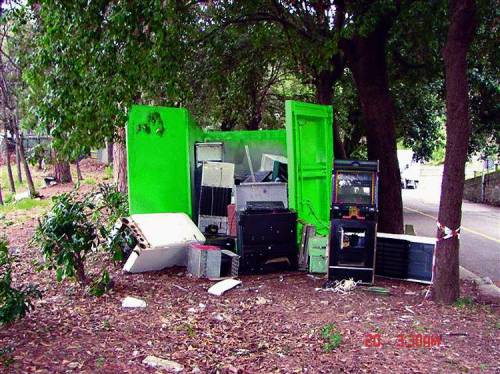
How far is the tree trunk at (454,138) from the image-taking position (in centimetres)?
600

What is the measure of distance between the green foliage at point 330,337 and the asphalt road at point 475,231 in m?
4.56

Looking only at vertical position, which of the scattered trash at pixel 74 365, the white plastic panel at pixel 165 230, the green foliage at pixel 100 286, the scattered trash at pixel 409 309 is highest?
the white plastic panel at pixel 165 230

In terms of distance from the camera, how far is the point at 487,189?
26250 mm

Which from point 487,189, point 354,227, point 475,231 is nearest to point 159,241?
point 354,227

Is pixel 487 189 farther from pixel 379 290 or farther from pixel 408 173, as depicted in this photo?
pixel 379 290

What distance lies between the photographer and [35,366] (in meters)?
4.19

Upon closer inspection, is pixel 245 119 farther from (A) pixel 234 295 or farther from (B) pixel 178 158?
(A) pixel 234 295

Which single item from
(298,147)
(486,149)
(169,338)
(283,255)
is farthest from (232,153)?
(486,149)

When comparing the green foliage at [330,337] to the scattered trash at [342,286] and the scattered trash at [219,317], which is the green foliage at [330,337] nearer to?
the scattered trash at [219,317]

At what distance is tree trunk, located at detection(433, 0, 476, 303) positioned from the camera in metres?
6.00

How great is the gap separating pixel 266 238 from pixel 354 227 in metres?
1.37

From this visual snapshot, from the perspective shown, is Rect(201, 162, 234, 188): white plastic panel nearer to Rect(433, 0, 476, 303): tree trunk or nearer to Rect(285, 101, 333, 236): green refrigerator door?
Rect(285, 101, 333, 236): green refrigerator door

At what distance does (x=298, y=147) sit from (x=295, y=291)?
2613 mm

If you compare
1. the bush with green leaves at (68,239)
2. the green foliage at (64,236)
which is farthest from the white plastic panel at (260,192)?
the green foliage at (64,236)
